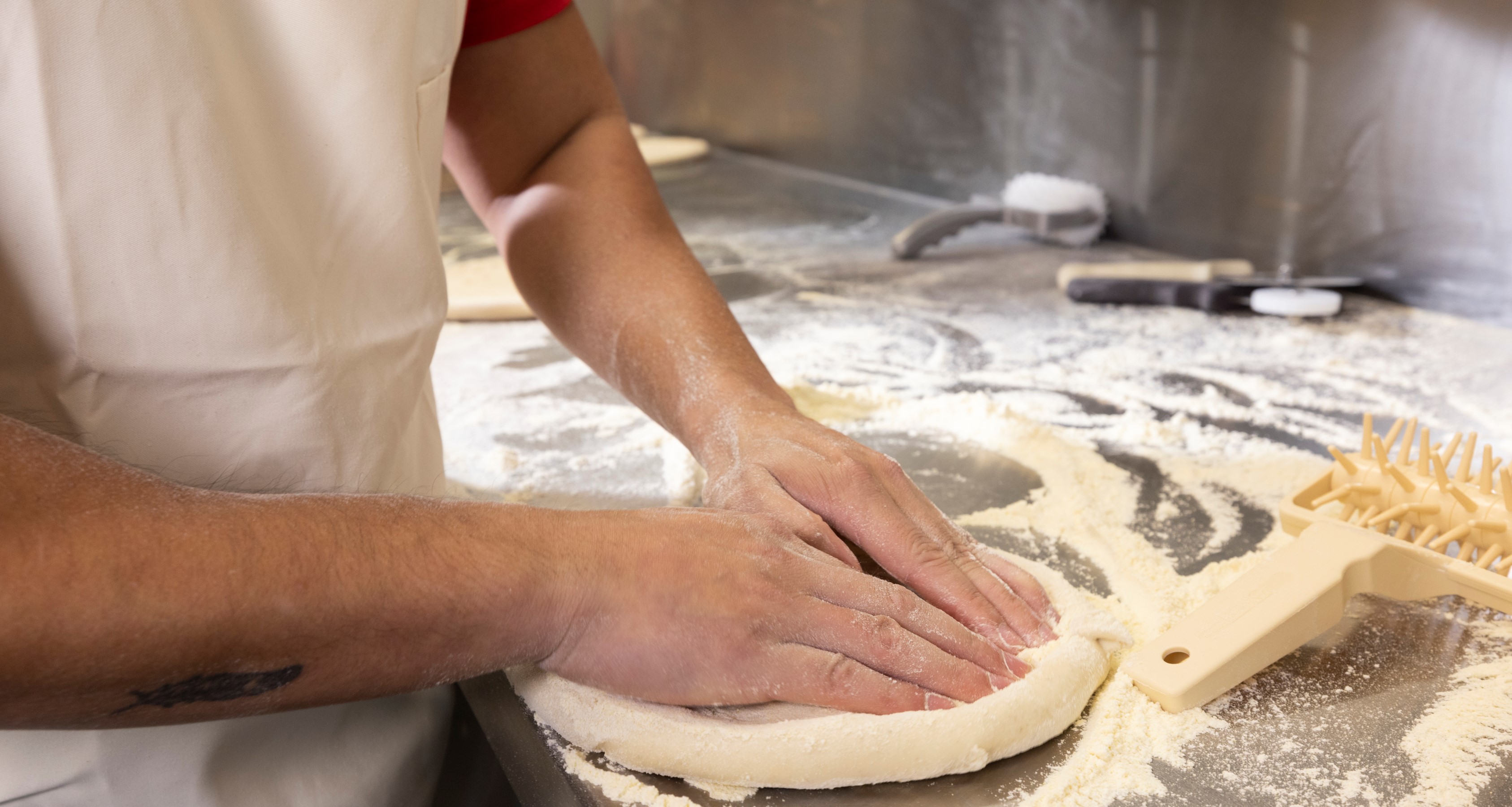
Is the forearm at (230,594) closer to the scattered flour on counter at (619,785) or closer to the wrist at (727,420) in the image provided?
the scattered flour on counter at (619,785)

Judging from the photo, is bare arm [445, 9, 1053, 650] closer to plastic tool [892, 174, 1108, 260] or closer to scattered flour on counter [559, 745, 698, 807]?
scattered flour on counter [559, 745, 698, 807]

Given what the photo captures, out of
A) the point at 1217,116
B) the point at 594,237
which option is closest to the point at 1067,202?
the point at 1217,116

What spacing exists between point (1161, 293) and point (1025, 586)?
89cm

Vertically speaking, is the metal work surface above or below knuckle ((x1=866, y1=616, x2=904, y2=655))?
below

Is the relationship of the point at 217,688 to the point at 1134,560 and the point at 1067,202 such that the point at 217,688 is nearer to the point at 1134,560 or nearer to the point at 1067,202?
the point at 1134,560

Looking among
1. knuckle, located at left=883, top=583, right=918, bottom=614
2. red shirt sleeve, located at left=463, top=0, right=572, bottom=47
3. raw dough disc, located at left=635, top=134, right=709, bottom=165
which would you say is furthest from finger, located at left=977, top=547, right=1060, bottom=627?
raw dough disc, located at left=635, top=134, right=709, bottom=165

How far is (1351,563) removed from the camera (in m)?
0.71

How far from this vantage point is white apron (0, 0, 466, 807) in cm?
57

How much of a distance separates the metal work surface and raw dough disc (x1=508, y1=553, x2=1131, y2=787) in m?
0.01

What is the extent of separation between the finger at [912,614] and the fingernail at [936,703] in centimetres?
4

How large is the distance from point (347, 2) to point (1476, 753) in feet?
2.70

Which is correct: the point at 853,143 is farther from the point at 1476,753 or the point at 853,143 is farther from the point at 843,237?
the point at 1476,753

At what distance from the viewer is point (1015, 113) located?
198 centimetres

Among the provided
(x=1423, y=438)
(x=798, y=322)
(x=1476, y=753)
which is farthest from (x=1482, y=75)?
(x=1476, y=753)
